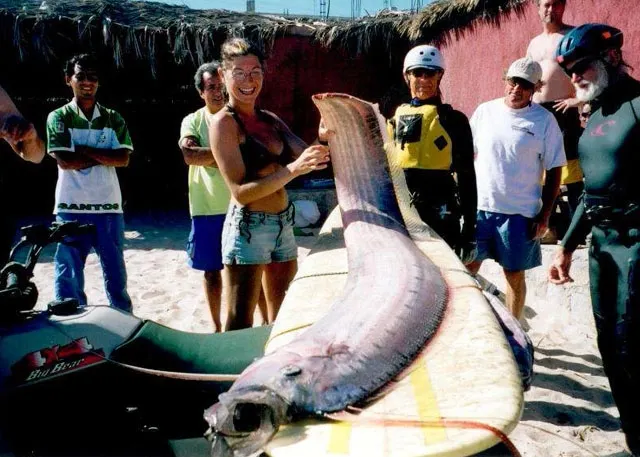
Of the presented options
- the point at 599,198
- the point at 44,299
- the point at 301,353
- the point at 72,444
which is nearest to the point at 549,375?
the point at 599,198

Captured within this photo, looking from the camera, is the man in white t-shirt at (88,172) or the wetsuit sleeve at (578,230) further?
the man in white t-shirt at (88,172)

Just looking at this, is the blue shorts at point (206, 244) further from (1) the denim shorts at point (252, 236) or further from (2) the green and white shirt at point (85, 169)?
(1) the denim shorts at point (252, 236)

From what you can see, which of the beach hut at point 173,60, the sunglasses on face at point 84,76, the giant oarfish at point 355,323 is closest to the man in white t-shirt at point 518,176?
the giant oarfish at point 355,323

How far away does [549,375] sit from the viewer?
132 inches

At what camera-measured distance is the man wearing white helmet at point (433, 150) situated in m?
3.00

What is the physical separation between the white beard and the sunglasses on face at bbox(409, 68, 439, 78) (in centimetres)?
78

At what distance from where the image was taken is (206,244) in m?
3.55

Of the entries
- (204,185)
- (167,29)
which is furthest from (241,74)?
(167,29)

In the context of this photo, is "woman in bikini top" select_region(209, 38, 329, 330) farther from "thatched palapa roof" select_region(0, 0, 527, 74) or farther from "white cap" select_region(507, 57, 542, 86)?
"thatched palapa roof" select_region(0, 0, 527, 74)

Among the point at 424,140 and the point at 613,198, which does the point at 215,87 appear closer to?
the point at 424,140

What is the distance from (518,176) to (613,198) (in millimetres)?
1009

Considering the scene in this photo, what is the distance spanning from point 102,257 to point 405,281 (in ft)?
7.95

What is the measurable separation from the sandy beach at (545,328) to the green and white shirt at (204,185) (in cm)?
104

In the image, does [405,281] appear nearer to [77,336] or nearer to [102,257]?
[77,336]
